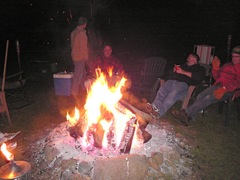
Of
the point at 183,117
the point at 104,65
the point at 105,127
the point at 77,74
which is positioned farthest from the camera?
the point at 77,74

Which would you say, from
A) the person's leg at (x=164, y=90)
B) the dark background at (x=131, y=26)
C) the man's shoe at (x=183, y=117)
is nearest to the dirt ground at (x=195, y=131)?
the man's shoe at (x=183, y=117)

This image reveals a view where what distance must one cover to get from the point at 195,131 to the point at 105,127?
2.23 m

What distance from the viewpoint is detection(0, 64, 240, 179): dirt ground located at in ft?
12.6

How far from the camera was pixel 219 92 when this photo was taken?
5.21 m

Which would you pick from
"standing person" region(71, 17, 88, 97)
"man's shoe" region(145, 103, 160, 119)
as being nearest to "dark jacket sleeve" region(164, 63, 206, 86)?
"man's shoe" region(145, 103, 160, 119)

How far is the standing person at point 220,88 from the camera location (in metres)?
5.11

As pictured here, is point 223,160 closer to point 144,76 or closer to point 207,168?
point 207,168

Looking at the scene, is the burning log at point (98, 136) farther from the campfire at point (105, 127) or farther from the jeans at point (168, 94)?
the jeans at point (168, 94)

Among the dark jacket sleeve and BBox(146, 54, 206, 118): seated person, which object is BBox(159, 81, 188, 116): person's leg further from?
the dark jacket sleeve

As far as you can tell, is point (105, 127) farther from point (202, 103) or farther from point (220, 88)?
point (220, 88)

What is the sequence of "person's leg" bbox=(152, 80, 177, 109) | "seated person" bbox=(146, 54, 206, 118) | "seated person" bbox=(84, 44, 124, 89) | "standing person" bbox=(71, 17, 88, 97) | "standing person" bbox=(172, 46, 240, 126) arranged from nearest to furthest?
"standing person" bbox=(172, 46, 240, 126), "seated person" bbox=(146, 54, 206, 118), "person's leg" bbox=(152, 80, 177, 109), "standing person" bbox=(71, 17, 88, 97), "seated person" bbox=(84, 44, 124, 89)

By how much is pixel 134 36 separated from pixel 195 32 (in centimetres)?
311

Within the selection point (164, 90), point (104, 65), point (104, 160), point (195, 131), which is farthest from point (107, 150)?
point (104, 65)

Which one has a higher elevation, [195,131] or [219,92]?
[219,92]
